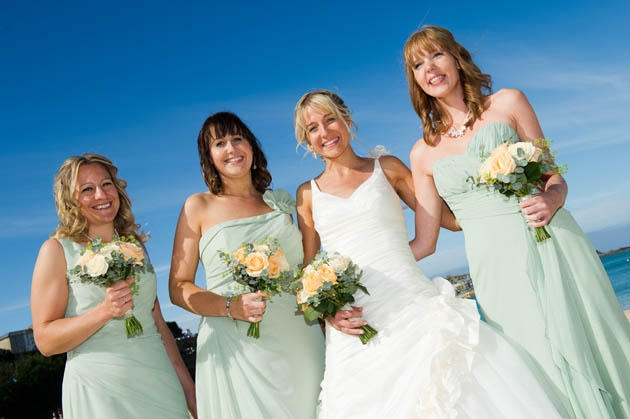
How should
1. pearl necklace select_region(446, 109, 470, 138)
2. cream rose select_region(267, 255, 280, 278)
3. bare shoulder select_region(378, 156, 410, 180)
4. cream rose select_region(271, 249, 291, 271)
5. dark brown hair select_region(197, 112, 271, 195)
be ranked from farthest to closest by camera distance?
dark brown hair select_region(197, 112, 271, 195), bare shoulder select_region(378, 156, 410, 180), pearl necklace select_region(446, 109, 470, 138), cream rose select_region(271, 249, 291, 271), cream rose select_region(267, 255, 280, 278)

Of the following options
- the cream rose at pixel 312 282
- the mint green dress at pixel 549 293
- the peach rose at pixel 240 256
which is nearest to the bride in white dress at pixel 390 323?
the mint green dress at pixel 549 293

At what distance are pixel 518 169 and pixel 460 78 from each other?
180 cm

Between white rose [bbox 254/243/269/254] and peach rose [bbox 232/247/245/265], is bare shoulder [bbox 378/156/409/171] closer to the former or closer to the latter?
white rose [bbox 254/243/269/254]

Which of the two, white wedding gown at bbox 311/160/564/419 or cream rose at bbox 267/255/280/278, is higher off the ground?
cream rose at bbox 267/255/280/278

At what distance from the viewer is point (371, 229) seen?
517cm

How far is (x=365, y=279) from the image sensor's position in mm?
4941

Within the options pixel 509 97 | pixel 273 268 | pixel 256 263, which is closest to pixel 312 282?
pixel 273 268

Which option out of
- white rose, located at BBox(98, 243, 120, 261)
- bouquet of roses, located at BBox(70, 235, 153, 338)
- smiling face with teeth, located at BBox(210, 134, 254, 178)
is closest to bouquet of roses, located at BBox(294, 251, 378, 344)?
bouquet of roses, located at BBox(70, 235, 153, 338)

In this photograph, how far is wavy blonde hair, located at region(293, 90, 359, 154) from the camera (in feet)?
18.0

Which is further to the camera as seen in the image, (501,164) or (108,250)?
(108,250)

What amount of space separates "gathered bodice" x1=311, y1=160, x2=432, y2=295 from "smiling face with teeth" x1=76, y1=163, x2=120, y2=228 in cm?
226

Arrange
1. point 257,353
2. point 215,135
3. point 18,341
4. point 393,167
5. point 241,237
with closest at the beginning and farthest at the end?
point 257,353 → point 241,237 → point 393,167 → point 215,135 → point 18,341

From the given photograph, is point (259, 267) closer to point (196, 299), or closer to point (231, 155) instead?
point (196, 299)

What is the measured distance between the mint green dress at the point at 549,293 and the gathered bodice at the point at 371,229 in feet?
2.23
